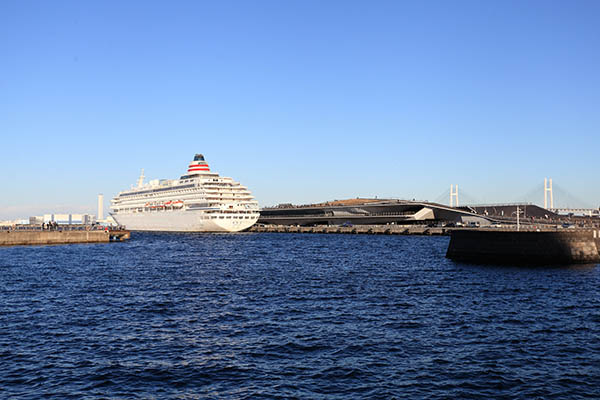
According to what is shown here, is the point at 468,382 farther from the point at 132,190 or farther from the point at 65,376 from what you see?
the point at 132,190

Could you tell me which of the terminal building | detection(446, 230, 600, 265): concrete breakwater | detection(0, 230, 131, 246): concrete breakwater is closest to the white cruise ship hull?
detection(0, 230, 131, 246): concrete breakwater

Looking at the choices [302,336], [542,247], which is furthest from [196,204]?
[302,336]

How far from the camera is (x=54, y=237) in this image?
90.5 metres

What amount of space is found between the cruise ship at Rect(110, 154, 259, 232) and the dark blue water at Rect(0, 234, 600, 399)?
278 ft

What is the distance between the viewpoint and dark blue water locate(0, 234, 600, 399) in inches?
647

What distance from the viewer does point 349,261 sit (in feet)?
187

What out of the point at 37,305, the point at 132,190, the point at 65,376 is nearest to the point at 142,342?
the point at 65,376

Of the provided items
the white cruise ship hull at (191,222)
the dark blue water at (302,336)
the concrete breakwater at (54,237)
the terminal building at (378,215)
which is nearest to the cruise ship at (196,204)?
the white cruise ship hull at (191,222)

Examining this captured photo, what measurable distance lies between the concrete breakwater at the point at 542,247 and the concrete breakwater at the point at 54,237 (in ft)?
241

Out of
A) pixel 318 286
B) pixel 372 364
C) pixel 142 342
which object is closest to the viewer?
pixel 372 364

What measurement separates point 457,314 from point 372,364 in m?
10.4

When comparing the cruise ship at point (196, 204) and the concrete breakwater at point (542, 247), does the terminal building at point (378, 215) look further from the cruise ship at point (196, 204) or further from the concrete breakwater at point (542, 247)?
the concrete breakwater at point (542, 247)

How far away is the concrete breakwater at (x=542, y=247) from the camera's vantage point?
47531mm

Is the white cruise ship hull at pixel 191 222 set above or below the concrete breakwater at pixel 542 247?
above
